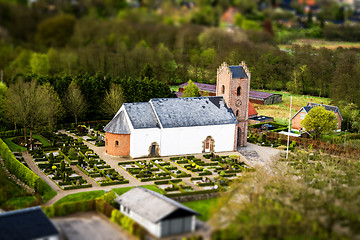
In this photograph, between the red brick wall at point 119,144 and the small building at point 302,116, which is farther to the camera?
the small building at point 302,116

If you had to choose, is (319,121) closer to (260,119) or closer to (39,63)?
(260,119)

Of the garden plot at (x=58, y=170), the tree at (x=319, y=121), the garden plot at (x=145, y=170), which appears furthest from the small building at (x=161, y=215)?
the tree at (x=319, y=121)

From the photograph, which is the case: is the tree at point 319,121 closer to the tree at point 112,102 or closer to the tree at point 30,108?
the tree at point 112,102

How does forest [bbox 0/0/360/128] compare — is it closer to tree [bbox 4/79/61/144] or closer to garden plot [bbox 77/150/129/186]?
tree [bbox 4/79/61/144]

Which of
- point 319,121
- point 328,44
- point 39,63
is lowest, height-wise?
point 319,121

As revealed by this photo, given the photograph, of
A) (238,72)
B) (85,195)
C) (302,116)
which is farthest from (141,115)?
(302,116)
